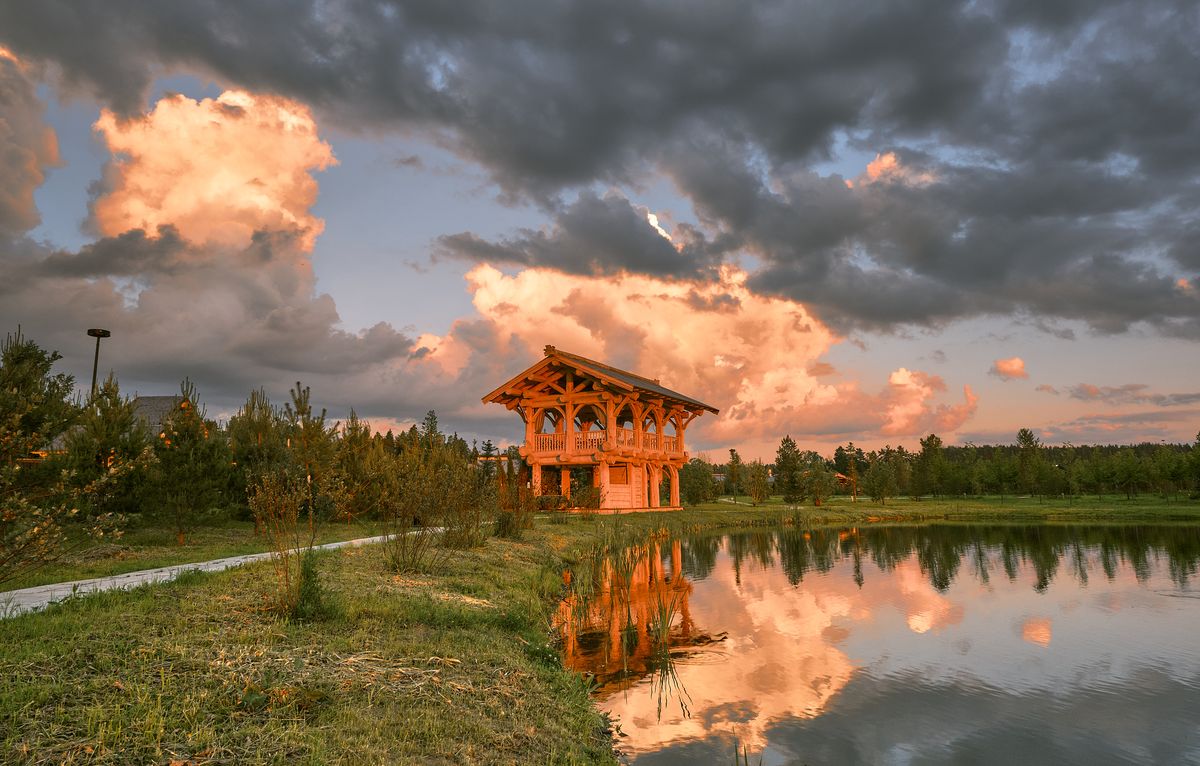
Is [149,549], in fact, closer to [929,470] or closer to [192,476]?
[192,476]

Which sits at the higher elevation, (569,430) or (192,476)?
(569,430)

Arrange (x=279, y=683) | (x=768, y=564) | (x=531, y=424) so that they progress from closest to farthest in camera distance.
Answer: (x=279, y=683) < (x=768, y=564) < (x=531, y=424)

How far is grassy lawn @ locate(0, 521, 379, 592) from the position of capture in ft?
37.4

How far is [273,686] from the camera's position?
235 inches

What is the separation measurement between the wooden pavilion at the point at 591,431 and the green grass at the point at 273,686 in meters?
24.3

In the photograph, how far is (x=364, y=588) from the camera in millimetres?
10586

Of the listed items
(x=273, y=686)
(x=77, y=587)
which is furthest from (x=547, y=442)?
(x=273, y=686)

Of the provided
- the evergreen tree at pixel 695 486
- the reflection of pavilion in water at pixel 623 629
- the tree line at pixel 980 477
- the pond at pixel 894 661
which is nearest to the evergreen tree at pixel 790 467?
the tree line at pixel 980 477

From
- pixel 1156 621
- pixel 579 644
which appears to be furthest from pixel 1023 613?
pixel 579 644

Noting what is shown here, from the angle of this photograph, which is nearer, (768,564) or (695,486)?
(768,564)

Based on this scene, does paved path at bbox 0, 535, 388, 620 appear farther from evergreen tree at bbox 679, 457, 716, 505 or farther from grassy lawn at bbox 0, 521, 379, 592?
evergreen tree at bbox 679, 457, 716, 505

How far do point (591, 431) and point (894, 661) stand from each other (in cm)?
2587

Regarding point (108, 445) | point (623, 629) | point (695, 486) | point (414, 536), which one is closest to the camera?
point (623, 629)

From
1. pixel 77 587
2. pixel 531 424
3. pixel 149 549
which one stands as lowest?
pixel 149 549
